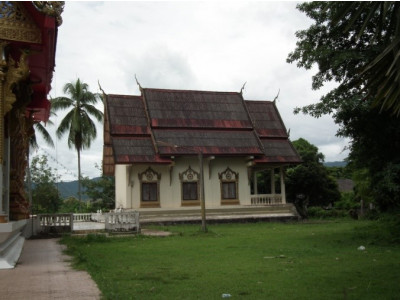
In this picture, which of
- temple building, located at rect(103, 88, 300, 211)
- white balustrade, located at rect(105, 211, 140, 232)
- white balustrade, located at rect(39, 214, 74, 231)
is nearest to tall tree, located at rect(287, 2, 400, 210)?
white balustrade, located at rect(105, 211, 140, 232)

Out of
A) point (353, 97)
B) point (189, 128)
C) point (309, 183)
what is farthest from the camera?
point (309, 183)

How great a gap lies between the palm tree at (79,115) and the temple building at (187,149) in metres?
7.10

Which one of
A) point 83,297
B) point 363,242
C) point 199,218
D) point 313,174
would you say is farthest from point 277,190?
point 83,297

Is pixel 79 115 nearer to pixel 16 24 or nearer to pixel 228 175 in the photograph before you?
pixel 228 175

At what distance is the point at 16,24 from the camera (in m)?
8.47

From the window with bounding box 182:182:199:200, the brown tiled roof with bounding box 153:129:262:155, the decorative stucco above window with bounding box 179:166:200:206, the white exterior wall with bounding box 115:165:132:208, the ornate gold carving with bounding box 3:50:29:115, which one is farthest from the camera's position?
the window with bounding box 182:182:199:200

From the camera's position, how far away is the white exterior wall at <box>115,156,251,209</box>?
76.9 feet

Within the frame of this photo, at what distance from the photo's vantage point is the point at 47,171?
3055 cm

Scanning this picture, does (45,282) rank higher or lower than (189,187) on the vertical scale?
lower

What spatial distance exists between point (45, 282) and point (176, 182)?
1793cm

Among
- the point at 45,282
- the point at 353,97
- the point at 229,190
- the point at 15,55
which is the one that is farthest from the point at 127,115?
the point at 45,282

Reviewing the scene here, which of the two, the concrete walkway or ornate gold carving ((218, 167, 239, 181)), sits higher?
ornate gold carving ((218, 167, 239, 181))

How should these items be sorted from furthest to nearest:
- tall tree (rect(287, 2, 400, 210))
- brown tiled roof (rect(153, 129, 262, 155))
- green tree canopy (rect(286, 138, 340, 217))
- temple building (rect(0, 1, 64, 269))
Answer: green tree canopy (rect(286, 138, 340, 217)) < brown tiled roof (rect(153, 129, 262, 155)) < tall tree (rect(287, 2, 400, 210)) < temple building (rect(0, 1, 64, 269))

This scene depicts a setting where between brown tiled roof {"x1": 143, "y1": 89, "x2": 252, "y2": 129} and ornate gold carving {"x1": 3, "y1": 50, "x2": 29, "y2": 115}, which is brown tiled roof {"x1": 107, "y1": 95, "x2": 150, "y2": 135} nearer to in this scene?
brown tiled roof {"x1": 143, "y1": 89, "x2": 252, "y2": 129}
